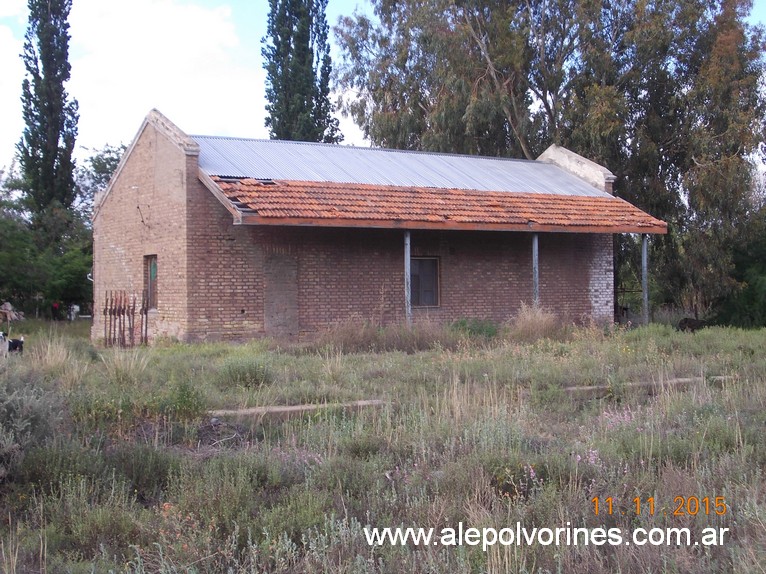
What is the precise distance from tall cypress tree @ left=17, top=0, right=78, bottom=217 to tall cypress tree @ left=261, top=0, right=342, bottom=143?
795cm

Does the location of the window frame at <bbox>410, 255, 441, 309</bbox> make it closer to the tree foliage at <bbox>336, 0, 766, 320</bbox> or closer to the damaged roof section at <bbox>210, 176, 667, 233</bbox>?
the damaged roof section at <bbox>210, 176, 667, 233</bbox>

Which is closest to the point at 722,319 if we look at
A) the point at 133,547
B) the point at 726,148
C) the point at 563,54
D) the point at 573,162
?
the point at 726,148

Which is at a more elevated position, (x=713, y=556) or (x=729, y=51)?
(x=729, y=51)

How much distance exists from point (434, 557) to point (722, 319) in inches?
Result: 994

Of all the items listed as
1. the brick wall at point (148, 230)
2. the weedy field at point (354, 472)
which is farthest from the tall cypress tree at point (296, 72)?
the weedy field at point (354, 472)

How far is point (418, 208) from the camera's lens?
1769 centimetres

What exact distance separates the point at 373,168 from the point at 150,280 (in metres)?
6.11

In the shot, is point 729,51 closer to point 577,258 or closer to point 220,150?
point 577,258

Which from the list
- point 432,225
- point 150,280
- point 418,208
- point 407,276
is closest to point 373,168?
point 418,208

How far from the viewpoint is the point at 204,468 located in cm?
595
